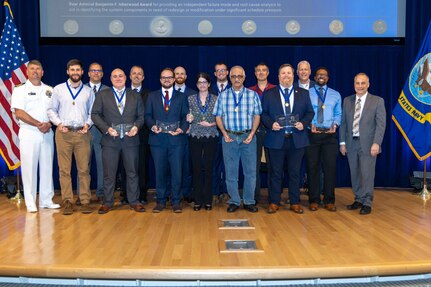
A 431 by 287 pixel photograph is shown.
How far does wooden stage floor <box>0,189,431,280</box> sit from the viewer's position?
293 cm

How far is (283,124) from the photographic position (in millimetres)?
4543

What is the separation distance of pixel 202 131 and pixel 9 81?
8.80ft

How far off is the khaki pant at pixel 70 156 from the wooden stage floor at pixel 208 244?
0.89 feet

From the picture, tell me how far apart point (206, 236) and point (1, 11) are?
186 inches

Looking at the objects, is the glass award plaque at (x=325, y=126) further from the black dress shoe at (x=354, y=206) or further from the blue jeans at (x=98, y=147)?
the blue jeans at (x=98, y=147)

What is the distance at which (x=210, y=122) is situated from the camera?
4.67 meters

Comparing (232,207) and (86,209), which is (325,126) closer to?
(232,207)

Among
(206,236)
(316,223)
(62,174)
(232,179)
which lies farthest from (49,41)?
(316,223)

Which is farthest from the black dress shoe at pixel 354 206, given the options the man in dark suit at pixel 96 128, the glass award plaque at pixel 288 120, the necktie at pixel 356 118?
the man in dark suit at pixel 96 128

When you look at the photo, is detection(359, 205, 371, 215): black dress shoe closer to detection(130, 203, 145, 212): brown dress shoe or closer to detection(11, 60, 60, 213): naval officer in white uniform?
detection(130, 203, 145, 212): brown dress shoe

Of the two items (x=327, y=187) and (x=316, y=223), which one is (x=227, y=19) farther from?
(x=316, y=223)

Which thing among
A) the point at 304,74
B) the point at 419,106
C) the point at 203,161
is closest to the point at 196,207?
the point at 203,161

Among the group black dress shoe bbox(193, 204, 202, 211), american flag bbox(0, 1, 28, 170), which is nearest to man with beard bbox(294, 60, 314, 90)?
black dress shoe bbox(193, 204, 202, 211)

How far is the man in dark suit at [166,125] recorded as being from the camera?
15.3ft
